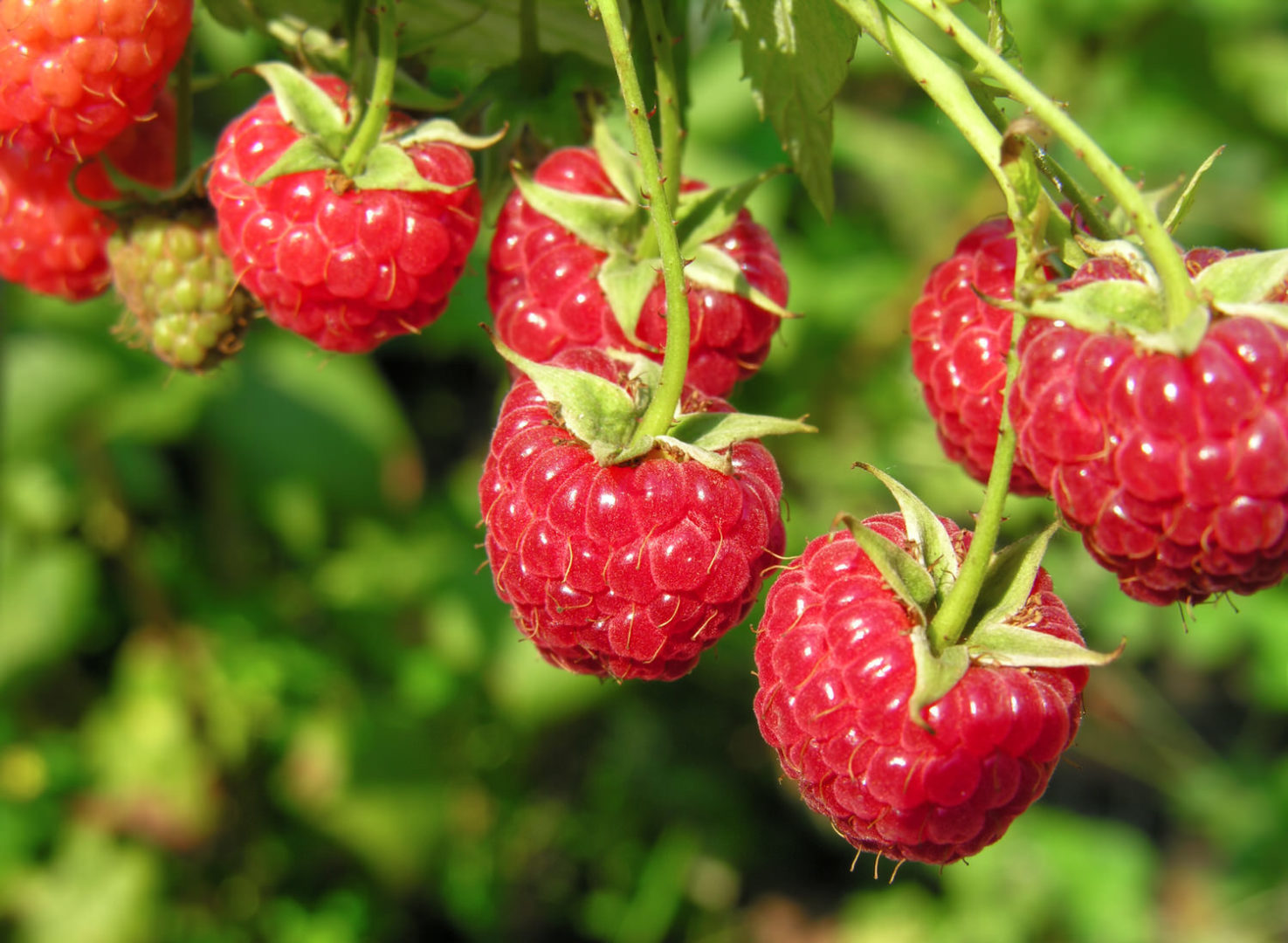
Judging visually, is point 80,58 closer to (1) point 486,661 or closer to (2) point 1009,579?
(2) point 1009,579

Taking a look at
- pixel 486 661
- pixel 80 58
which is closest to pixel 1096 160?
pixel 80 58

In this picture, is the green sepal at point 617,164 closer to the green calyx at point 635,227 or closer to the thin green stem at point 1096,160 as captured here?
the green calyx at point 635,227

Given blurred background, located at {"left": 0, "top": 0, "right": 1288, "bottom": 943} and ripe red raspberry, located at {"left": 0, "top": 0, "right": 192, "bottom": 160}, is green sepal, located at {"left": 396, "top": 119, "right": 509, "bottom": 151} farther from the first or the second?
blurred background, located at {"left": 0, "top": 0, "right": 1288, "bottom": 943}

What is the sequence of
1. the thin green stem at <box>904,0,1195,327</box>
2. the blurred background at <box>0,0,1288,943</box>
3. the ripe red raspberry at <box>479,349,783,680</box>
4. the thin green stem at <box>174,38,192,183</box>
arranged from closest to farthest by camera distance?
the thin green stem at <box>904,0,1195,327</box> < the ripe red raspberry at <box>479,349,783,680</box> < the thin green stem at <box>174,38,192,183</box> < the blurred background at <box>0,0,1288,943</box>

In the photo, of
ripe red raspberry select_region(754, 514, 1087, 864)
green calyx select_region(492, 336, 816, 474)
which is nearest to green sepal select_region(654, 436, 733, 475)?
green calyx select_region(492, 336, 816, 474)

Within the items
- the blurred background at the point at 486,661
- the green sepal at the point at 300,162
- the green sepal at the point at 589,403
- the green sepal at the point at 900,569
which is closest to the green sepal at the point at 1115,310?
the green sepal at the point at 900,569
